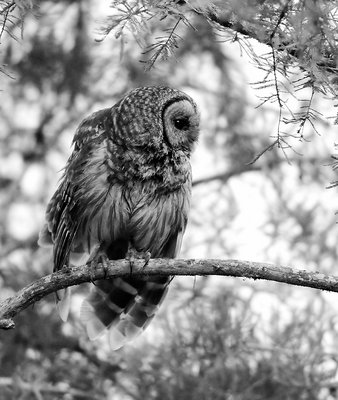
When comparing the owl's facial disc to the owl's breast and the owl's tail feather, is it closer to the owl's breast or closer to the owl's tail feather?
the owl's breast

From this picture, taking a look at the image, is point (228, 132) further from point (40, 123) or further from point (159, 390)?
point (159, 390)

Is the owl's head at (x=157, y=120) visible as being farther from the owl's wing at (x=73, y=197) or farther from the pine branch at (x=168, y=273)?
the pine branch at (x=168, y=273)

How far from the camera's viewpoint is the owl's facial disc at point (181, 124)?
4.10 meters

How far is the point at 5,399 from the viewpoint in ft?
16.5

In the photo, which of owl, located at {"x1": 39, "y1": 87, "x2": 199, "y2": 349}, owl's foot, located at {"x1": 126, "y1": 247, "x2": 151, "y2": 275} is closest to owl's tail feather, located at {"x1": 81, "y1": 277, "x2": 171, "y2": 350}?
owl, located at {"x1": 39, "y1": 87, "x2": 199, "y2": 349}

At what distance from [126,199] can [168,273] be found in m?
0.93

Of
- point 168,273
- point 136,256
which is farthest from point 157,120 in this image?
point 168,273

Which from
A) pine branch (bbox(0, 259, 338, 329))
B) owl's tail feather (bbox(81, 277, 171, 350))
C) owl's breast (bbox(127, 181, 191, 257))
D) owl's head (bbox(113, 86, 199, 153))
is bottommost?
pine branch (bbox(0, 259, 338, 329))

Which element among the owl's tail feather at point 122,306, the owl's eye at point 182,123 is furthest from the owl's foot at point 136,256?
the owl's eye at point 182,123

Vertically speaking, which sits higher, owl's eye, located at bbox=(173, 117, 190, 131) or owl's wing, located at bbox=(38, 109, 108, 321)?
owl's eye, located at bbox=(173, 117, 190, 131)

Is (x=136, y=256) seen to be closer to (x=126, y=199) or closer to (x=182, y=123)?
(x=126, y=199)

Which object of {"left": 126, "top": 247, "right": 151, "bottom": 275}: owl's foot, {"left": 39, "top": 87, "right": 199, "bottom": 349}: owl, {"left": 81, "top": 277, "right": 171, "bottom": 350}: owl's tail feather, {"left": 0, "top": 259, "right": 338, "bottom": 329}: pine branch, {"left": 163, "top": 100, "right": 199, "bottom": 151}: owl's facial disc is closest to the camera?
{"left": 0, "top": 259, "right": 338, "bottom": 329}: pine branch

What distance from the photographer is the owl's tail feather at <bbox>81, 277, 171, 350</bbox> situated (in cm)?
428

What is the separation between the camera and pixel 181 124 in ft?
13.7
